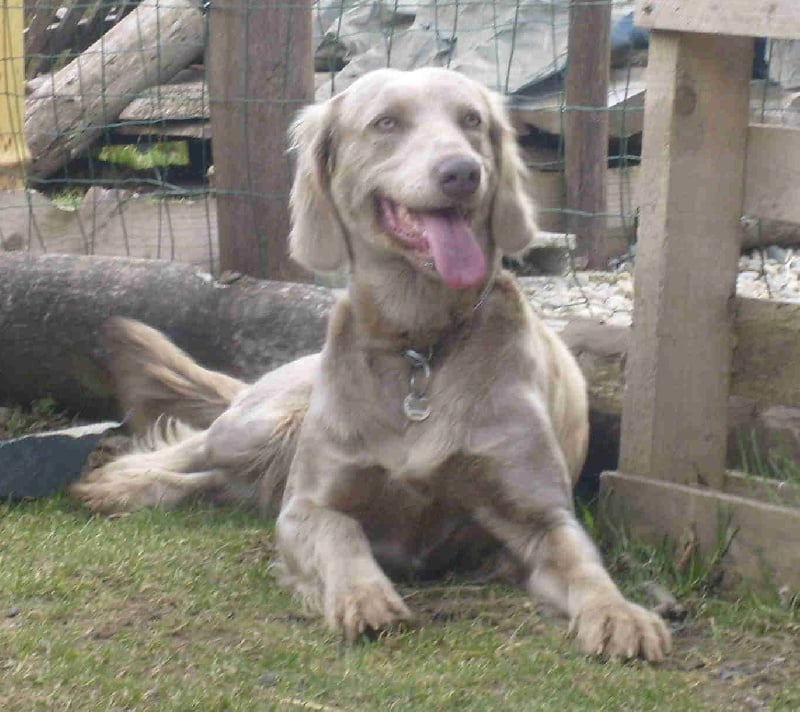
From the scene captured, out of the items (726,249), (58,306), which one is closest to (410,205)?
(726,249)

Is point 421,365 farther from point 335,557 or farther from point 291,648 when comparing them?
point 291,648

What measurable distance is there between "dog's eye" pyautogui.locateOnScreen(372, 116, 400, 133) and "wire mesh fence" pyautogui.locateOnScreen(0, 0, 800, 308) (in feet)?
4.40

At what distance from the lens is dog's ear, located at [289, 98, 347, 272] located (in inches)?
150

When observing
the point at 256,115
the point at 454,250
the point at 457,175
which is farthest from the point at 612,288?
the point at 457,175

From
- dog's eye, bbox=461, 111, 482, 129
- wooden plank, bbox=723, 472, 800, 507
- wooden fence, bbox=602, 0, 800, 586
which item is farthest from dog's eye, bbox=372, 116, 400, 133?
wooden plank, bbox=723, 472, 800, 507

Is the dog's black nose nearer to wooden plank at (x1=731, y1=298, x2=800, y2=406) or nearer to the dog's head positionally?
the dog's head

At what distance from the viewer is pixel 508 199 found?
12.3 feet

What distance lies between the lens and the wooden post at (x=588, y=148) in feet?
20.6

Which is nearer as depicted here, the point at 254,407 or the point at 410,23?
the point at 254,407

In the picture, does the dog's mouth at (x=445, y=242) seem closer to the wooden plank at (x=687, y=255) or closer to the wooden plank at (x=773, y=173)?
the wooden plank at (x=687, y=255)

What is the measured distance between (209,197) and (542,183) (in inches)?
92.9

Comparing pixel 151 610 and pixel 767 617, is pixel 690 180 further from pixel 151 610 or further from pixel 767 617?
pixel 151 610

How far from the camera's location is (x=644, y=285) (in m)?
3.67

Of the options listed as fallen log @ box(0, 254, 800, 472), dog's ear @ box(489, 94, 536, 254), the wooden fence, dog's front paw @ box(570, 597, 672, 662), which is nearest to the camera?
dog's front paw @ box(570, 597, 672, 662)
